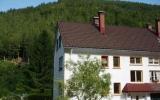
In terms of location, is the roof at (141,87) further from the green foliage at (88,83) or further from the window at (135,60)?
the green foliage at (88,83)

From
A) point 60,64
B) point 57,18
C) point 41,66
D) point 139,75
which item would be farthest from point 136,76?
point 57,18

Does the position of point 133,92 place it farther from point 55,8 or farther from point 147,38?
point 55,8

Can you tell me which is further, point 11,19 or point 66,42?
point 11,19

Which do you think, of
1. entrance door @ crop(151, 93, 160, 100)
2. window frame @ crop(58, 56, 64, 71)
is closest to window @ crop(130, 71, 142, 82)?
entrance door @ crop(151, 93, 160, 100)

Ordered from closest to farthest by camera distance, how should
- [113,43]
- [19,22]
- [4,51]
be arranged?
[113,43] < [4,51] < [19,22]

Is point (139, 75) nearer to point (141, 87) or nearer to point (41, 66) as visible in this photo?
point (141, 87)

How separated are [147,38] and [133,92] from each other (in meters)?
10.6

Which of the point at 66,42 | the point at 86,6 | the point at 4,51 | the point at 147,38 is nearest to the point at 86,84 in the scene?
the point at 66,42

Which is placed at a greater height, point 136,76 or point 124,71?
point 124,71

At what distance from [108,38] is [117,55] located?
317cm

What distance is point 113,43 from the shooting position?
167 feet

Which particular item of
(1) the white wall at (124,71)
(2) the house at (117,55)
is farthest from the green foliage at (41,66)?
(1) the white wall at (124,71)

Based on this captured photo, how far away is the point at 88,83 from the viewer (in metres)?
35.9

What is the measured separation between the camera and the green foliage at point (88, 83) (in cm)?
3588
